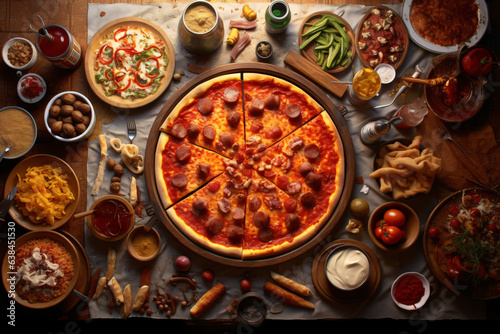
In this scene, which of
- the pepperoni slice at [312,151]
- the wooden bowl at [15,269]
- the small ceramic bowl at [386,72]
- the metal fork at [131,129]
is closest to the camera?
the wooden bowl at [15,269]

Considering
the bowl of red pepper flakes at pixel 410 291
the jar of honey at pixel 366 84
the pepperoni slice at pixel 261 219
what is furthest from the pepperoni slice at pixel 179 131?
the bowl of red pepper flakes at pixel 410 291

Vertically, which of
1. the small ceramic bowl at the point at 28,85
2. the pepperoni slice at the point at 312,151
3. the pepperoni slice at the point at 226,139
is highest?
the small ceramic bowl at the point at 28,85

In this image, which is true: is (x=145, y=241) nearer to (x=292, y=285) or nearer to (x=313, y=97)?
(x=292, y=285)

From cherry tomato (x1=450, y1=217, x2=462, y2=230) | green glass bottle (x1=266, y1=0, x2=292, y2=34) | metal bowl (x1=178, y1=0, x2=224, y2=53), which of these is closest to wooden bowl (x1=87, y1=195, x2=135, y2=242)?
metal bowl (x1=178, y1=0, x2=224, y2=53)

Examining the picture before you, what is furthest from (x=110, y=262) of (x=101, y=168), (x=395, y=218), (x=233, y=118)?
(x=395, y=218)

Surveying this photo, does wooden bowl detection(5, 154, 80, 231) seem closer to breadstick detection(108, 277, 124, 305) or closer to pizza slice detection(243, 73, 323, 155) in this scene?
breadstick detection(108, 277, 124, 305)

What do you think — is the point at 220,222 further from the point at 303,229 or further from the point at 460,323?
the point at 460,323

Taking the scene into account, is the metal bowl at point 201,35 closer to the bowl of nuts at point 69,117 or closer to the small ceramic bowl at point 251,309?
the bowl of nuts at point 69,117

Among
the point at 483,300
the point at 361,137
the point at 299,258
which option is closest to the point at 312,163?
the point at 361,137
